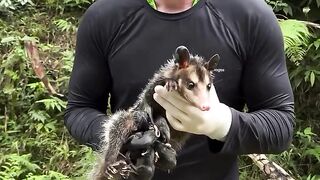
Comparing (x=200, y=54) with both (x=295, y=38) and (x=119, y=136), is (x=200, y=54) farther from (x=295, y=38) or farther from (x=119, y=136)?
(x=295, y=38)

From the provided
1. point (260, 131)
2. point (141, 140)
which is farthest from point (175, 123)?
point (260, 131)

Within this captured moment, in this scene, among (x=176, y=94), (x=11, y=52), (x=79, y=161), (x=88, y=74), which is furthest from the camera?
(x=11, y=52)

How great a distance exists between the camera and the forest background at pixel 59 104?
172 inches

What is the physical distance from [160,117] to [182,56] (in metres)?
0.24

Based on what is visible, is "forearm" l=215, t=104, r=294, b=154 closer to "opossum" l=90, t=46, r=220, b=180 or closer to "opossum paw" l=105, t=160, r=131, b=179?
"opossum" l=90, t=46, r=220, b=180

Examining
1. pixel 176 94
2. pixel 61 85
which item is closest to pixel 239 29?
pixel 176 94

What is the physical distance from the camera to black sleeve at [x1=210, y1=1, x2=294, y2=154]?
1.90 m

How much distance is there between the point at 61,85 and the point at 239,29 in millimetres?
3207

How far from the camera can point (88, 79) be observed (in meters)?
2.09

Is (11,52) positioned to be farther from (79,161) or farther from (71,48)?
(79,161)

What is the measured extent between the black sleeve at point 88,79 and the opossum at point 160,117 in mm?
235

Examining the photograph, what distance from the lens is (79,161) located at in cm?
444

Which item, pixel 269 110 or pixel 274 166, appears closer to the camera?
pixel 269 110

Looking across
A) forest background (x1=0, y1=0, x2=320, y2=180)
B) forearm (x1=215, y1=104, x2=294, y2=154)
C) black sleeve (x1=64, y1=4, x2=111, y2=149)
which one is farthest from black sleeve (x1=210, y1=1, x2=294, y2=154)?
forest background (x1=0, y1=0, x2=320, y2=180)
